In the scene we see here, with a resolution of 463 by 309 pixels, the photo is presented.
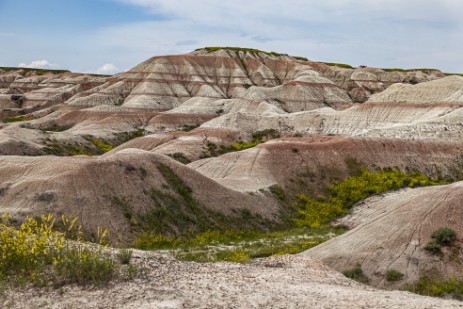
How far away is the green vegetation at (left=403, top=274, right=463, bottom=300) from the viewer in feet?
51.9

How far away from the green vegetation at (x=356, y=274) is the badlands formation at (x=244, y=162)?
32cm

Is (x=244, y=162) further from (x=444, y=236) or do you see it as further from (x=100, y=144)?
(x=100, y=144)

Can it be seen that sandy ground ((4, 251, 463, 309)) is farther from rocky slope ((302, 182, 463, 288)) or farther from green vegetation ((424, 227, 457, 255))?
green vegetation ((424, 227, 457, 255))

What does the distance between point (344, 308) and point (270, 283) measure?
2.78 metres

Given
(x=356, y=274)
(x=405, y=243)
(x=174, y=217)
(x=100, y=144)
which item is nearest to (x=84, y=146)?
(x=100, y=144)

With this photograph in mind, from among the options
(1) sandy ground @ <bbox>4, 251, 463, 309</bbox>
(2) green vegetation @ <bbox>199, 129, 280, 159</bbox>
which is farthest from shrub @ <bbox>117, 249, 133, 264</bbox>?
(2) green vegetation @ <bbox>199, 129, 280, 159</bbox>

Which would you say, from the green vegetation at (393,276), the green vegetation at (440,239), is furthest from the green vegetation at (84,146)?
the green vegetation at (440,239)

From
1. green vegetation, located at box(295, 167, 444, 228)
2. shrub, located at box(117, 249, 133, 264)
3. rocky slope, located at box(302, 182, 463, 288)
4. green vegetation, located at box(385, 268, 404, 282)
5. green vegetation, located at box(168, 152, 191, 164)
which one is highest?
shrub, located at box(117, 249, 133, 264)

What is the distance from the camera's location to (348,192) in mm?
43219

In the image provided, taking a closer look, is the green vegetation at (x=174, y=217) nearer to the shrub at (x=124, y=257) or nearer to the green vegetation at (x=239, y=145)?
the shrub at (x=124, y=257)

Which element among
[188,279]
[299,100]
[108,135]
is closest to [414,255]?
[188,279]

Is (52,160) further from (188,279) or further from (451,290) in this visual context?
(451,290)

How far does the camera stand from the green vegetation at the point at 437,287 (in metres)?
15.8

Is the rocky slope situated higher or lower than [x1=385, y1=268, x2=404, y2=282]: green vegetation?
higher
